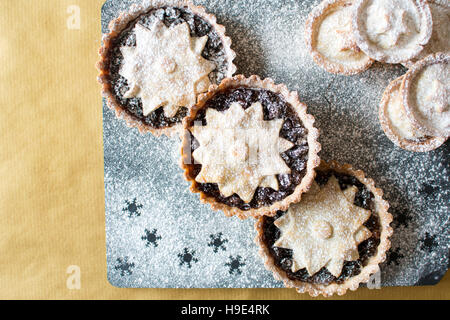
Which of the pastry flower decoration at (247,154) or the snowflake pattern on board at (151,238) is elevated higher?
the pastry flower decoration at (247,154)

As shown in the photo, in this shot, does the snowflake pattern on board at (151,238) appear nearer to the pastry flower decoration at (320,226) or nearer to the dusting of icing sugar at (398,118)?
the pastry flower decoration at (320,226)

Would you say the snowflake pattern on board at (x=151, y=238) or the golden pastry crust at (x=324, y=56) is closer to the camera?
the golden pastry crust at (x=324, y=56)

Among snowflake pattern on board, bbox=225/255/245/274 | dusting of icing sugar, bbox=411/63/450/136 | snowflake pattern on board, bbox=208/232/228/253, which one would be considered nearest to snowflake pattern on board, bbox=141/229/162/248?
snowflake pattern on board, bbox=208/232/228/253

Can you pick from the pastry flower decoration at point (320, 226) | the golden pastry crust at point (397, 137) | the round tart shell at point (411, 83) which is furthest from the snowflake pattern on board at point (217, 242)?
the round tart shell at point (411, 83)

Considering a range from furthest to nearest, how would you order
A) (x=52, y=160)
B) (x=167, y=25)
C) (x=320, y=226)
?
1. (x=52, y=160)
2. (x=167, y=25)
3. (x=320, y=226)

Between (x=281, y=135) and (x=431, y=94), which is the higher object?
(x=431, y=94)

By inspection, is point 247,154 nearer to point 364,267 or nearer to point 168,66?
point 168,66

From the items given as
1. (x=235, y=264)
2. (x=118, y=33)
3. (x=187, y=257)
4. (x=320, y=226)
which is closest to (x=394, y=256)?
(x=320, y=226)

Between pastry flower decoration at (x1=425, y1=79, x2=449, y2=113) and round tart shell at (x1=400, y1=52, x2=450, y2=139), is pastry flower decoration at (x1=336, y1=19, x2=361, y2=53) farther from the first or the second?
pastry flower decoration at (x1=425, y1=79, x2=449, y2=113)
